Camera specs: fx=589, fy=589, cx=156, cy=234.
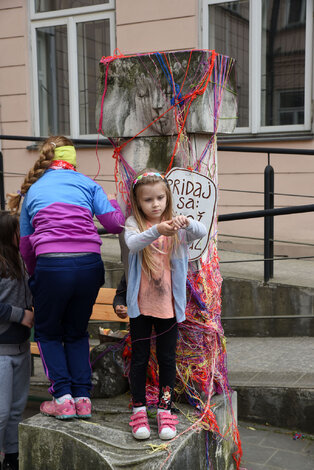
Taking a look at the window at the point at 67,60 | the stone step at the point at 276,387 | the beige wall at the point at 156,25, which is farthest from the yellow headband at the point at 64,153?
the window at the point at 67,60

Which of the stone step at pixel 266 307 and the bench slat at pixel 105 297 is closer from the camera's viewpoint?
the bench slat at pixel 105 297

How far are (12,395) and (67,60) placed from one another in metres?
6.01

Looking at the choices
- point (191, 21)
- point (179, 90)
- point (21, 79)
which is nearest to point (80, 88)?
point (21, 79)

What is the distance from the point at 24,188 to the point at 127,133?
1.94 ft

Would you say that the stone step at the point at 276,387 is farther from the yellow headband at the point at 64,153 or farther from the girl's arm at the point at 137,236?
the yellow headband at the point at 64,153

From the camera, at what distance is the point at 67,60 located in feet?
26.7

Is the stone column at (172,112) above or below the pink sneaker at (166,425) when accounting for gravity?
above

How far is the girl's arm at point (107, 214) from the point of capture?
9.30 ft

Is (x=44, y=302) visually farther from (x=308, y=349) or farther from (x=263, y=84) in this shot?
(x=263, y=84)

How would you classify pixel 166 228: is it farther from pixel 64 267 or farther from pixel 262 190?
pixel 262 190

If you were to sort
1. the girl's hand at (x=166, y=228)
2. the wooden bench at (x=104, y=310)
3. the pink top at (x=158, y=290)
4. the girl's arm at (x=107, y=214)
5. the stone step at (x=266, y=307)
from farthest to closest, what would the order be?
the stone step at (x=266, y=307) → the wooden bench at (x=104, y=310) → the girl's arm at (x=107, y=214) → the pink top at (x=158, y=290) → the girl's hand at (x=166, y=228)

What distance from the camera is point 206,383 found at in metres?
2.94

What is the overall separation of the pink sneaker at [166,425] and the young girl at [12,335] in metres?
0.85

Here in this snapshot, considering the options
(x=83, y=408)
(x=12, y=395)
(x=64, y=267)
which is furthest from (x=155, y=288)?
(x=12, y=395)
